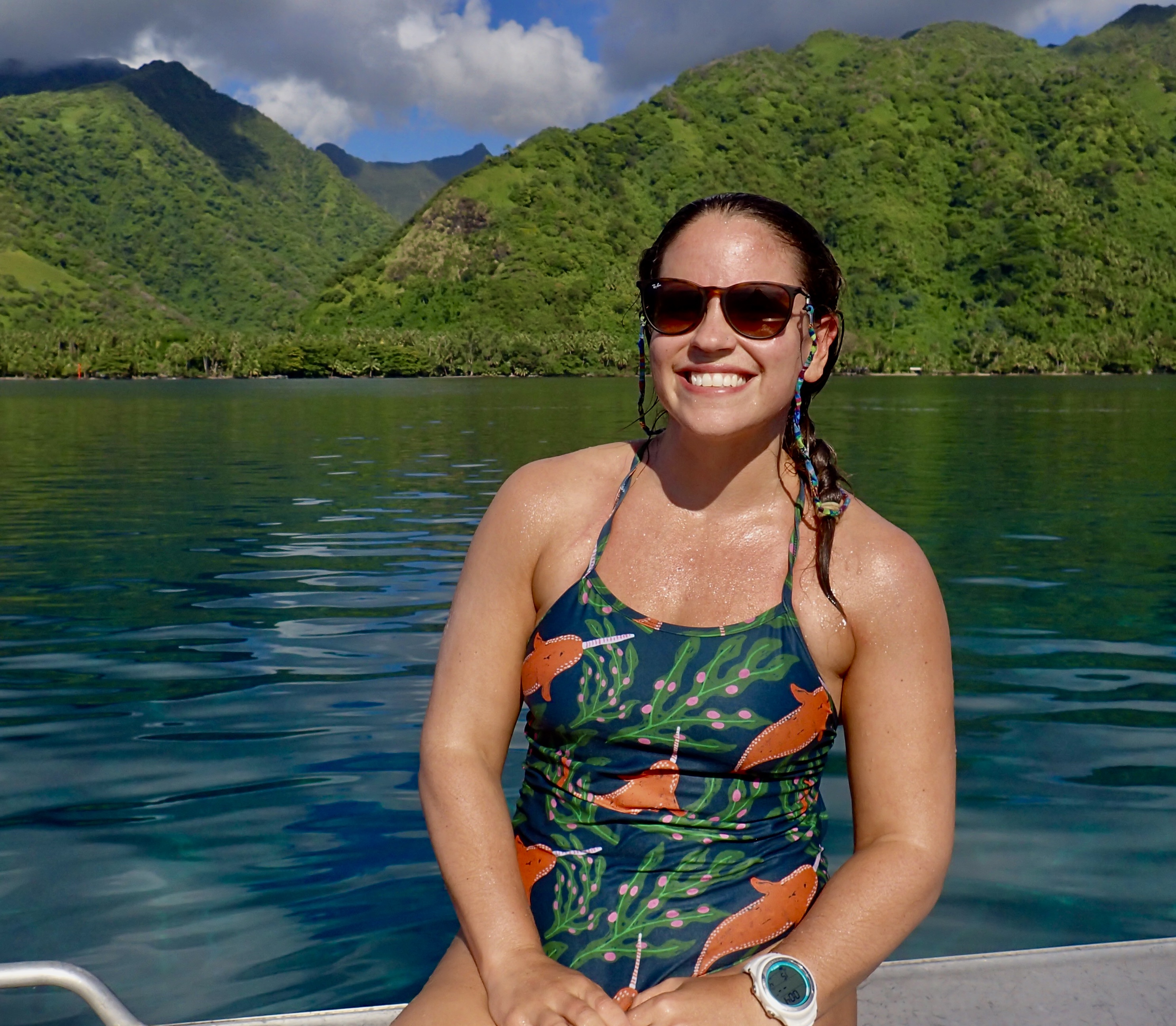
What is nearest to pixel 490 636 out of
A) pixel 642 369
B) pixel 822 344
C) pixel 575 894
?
pixel 575 894

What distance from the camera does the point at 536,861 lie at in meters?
2.81

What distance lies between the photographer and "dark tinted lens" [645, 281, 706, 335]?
291 centimetres

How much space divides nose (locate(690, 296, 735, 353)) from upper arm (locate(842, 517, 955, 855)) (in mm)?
560

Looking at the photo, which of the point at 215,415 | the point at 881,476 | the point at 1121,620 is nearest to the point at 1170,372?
the point at 215,415

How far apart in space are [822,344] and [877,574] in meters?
0.67

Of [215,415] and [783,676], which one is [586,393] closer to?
[215,415]

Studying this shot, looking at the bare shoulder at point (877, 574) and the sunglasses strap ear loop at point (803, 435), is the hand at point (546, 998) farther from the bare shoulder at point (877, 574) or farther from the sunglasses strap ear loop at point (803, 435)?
the sunglasses strap ear loop at point (803, 435)

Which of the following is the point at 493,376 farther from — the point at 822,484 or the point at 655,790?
the point at 655,790

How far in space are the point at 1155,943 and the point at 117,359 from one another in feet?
594

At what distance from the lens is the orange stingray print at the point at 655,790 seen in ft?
8.88

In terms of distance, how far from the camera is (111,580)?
1410 centimetres

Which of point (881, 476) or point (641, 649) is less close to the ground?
point (641, 649)

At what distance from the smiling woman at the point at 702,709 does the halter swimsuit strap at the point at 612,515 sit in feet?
0.06

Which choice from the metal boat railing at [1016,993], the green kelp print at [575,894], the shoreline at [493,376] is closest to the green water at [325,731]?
the metal boat railing at [1016,993]
